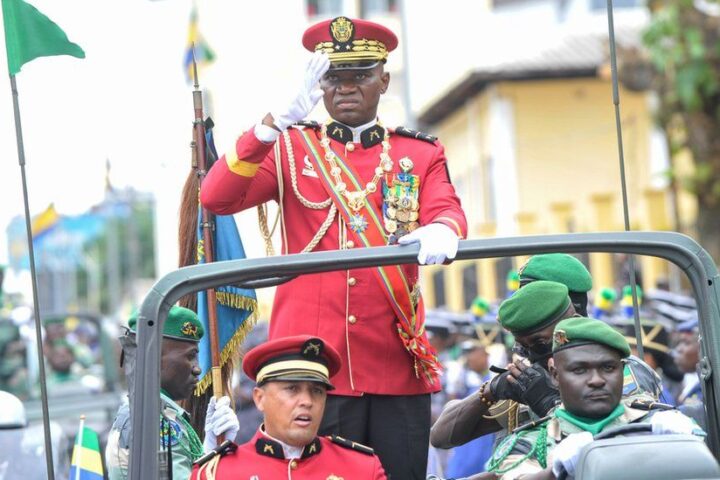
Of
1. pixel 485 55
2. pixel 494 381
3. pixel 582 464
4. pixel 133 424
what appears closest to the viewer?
pixel 582 464

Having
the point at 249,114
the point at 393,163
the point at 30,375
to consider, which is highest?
the point at 249,114

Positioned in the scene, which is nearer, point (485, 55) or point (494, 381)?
point (494, 381)

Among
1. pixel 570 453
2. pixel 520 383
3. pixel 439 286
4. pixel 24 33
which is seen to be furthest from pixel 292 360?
pixel 439 286

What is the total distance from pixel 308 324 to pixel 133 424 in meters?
1.28

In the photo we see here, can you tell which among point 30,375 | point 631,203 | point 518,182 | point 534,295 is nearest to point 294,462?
point 534,295

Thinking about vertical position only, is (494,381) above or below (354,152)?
below

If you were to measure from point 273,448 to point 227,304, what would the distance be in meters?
0.92

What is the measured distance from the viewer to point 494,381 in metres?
5.48

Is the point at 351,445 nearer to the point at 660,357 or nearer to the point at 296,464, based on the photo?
the point at 296,464

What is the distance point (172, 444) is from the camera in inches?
216

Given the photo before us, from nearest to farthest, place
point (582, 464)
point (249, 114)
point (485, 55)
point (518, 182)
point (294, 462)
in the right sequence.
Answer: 1. point (582, 464)
2. point (294, 462)
3. point (518, 182)
4. point (485, 55)
5. point (249, 114)

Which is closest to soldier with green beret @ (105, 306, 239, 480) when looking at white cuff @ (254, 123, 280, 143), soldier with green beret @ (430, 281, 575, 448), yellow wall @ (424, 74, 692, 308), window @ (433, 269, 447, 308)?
white cuff @ (254, 123, 280, 143)

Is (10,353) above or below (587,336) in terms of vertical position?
below

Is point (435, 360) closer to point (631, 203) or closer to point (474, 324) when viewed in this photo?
point (474, 324)
